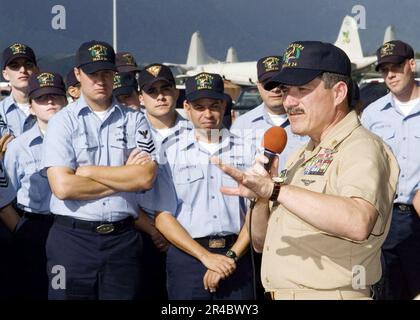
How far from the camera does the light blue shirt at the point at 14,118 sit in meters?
5.88

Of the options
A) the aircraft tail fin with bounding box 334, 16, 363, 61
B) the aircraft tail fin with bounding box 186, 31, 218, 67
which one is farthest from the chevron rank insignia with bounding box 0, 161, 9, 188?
the aircraft tail fin with bounding box 186, 31, 218, 67

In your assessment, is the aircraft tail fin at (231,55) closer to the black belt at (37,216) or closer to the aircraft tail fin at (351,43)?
the aircraft tail fin at (351,43)

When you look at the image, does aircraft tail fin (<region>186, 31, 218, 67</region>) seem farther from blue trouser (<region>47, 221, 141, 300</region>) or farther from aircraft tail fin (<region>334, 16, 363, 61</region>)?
blue trouser (<region>47, 221, 141, 300</region>)

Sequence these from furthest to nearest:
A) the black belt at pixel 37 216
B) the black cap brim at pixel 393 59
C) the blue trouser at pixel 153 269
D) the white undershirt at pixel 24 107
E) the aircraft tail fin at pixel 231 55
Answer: the aircraft tail fin at pixel 231 55 < the white undershirt at pixel 24 107 < the black cap brim at pixel 393 59 < the black belt at pixel 37 216 < the blue trouser at pixel 153 269

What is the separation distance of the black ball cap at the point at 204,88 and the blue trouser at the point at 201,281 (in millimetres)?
983

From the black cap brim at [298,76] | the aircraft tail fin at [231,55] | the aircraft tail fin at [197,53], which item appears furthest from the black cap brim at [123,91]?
→ the aircraft tail fin at [231,55]

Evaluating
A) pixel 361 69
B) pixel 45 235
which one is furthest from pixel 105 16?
pixel 45 235

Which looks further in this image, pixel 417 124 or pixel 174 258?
pixel 417 124

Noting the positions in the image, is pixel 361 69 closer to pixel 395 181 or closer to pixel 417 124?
pixel 417 124

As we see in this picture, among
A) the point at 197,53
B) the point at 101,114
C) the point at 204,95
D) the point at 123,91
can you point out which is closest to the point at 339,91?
the point at 204,95

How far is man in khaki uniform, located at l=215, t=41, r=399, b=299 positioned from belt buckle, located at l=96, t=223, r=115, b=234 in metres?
1.49

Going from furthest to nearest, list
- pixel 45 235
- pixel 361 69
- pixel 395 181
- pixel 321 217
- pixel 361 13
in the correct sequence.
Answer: pixel 361 69
pixel 361 13
pixel 45 235
pixel 395 181
pixel 321 217
